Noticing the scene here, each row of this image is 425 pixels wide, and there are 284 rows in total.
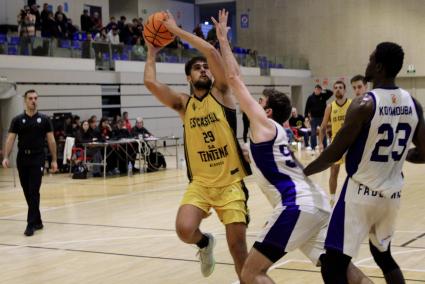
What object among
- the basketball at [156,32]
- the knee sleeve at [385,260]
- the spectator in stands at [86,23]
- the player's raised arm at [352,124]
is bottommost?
the knee sleeve at [385,260]

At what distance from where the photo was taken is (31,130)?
365 inches

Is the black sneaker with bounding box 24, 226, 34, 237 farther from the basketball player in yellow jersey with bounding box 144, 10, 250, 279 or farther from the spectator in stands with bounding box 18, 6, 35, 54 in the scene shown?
the spectator in stands with bounding box 18, 6, 35, 54

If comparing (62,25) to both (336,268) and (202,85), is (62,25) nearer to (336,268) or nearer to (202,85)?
(202,85)

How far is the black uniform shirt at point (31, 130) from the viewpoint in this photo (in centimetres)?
923

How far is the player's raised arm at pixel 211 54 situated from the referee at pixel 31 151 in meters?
4.28

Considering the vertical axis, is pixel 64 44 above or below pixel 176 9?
below

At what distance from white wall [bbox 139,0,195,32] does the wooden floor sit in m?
19.1

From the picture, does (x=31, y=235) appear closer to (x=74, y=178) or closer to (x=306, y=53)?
(x=74, y=178)

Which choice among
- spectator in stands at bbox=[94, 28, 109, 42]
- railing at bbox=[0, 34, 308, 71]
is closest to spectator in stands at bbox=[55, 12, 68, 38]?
railing at bbox=[0, 34, 308, 71]

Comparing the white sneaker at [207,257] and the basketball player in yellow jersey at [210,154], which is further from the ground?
the basketball player in yellow jersey at [210,154]

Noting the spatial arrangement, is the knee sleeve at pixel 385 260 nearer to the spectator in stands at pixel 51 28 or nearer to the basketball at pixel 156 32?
the basketball at pixel 156 32

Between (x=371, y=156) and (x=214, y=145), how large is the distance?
171 cm

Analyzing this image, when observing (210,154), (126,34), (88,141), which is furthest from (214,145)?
(126,34)

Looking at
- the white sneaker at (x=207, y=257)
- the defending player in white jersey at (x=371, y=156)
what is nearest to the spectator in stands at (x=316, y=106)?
the white sneaker at (x=207, y=257)
